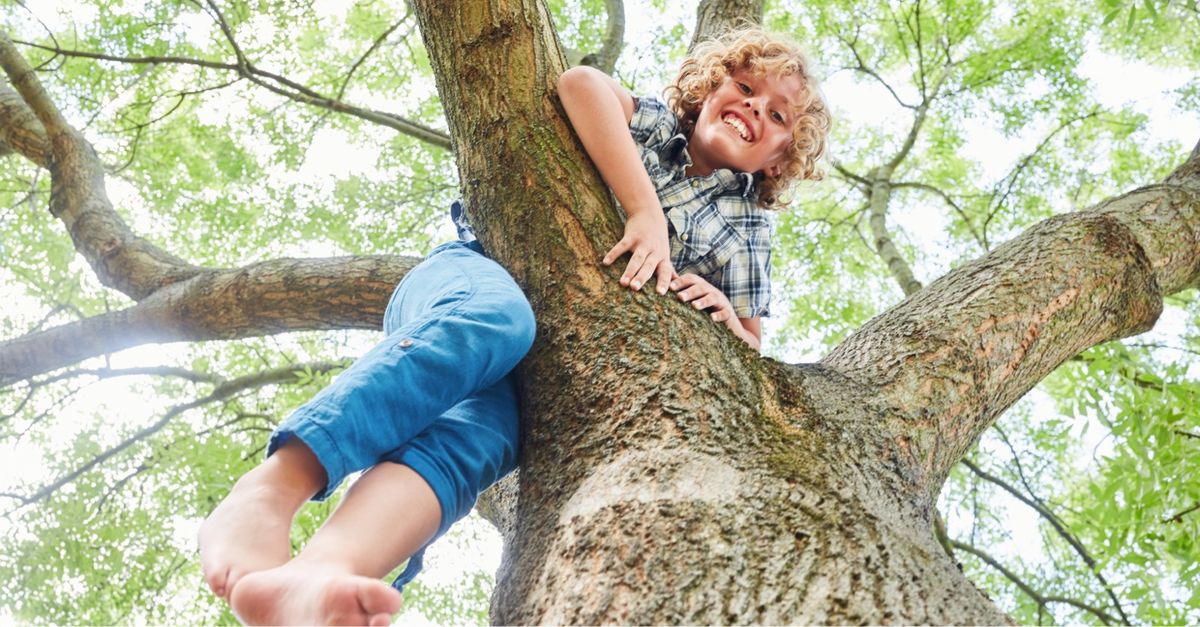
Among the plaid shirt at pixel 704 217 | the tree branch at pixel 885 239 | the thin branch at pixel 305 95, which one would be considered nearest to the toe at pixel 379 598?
the plaid shirt at pixel 704 217

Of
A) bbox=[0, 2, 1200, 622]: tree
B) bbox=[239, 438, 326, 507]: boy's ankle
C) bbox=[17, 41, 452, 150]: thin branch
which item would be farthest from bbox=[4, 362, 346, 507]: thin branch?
bbox=[239, 438, 326, 507]: boy's ankle

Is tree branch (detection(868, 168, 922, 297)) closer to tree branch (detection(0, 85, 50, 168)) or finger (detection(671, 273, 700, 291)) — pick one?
finger (detection(671, 273, 700, 291))

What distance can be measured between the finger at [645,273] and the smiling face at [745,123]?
0.76 metres

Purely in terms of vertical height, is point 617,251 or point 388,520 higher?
point 617,251

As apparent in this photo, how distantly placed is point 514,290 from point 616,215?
35 centimetres

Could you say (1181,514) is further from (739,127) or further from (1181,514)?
(739,127)

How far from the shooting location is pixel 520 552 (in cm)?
143

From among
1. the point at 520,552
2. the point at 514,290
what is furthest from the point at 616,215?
the point at 520,552

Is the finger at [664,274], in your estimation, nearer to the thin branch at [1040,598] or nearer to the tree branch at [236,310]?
the tree branch at [236,310]

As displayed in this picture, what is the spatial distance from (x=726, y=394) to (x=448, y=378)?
485 mm

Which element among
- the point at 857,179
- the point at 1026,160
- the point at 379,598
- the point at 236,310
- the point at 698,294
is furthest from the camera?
the point at 857,179

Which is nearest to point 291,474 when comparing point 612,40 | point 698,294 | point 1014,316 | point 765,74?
point 698,294

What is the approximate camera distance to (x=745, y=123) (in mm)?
2525

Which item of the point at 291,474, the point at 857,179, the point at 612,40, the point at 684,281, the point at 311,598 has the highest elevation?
the point at 857,179
